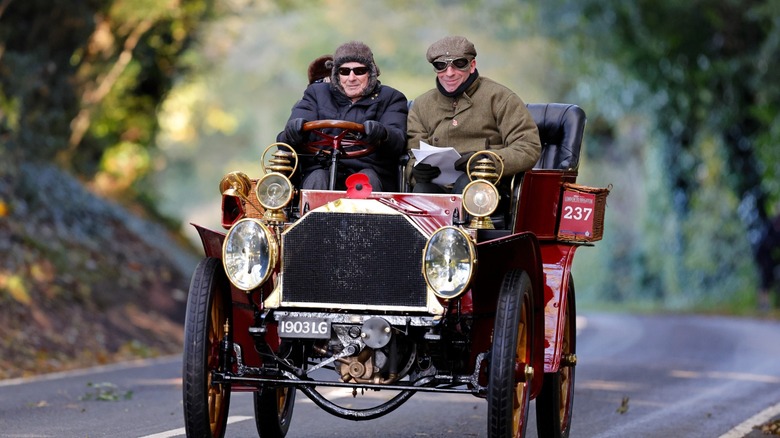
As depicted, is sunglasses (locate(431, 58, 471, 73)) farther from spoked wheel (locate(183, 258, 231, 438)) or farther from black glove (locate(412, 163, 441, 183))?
spoked wheel (locate(183, 258, 231, 438))

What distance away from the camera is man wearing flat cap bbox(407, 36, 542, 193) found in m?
8.30

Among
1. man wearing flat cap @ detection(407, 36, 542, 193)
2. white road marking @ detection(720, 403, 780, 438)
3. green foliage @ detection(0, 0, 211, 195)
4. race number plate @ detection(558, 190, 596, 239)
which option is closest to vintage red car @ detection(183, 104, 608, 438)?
man wearing flat cap @ detection(407, 36, 542, 193)

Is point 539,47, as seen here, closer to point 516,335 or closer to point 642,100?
point 642,100

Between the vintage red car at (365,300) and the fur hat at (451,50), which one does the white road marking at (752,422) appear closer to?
the vintage red car at (365,300)

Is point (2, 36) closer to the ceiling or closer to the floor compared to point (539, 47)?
closer to the floor

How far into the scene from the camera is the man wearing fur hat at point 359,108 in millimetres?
8250

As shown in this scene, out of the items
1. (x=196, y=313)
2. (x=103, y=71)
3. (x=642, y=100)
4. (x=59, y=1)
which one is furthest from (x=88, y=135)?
(x=196, y=313)

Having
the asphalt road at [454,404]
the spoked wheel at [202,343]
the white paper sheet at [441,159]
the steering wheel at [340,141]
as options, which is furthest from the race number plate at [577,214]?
the spoked wheel at [202,343]

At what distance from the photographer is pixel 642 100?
31125mm

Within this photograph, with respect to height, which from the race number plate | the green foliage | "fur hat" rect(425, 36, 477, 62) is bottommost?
the race number plate

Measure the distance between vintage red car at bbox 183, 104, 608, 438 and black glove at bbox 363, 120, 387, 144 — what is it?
0.08m

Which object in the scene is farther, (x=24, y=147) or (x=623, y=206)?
(x=623, y=206)

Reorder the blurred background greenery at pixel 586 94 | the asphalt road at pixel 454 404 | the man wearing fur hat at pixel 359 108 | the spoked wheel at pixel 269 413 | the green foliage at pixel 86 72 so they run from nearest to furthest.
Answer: the man wearing fur hat at pixel 359 108
the spoked wheel at pixel 269 413
the asphalt road at pixel 454 404
the green foliage at pixel 86 72
the blurred background greenery at pixel 586 94

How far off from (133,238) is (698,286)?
55.0ft
